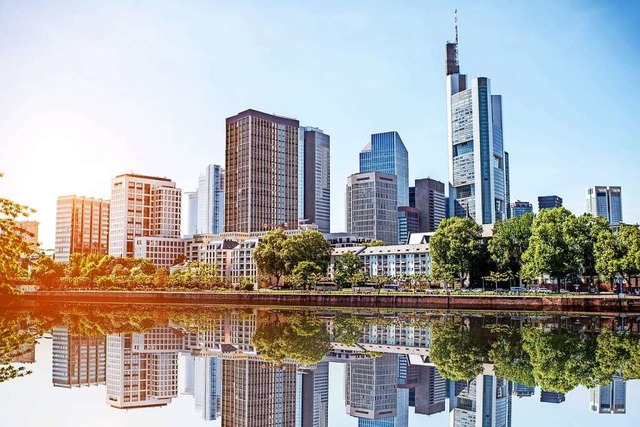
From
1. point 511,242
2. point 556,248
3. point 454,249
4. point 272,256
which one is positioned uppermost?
point 511,242

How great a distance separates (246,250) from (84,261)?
1796 inches

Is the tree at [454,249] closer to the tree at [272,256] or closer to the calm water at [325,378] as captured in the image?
the tree at [272,256]

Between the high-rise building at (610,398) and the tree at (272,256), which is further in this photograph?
the tree at (272,256)

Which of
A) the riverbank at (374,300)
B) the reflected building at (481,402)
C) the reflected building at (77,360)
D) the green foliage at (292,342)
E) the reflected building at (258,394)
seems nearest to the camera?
the reflected building at (481,402)

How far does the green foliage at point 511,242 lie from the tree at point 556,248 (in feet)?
35.9

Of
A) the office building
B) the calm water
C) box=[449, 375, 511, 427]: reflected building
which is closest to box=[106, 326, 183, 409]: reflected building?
the calm water

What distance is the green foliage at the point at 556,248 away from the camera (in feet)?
313

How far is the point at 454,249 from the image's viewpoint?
373 ft

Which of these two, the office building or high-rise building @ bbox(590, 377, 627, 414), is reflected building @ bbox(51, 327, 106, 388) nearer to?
the office building

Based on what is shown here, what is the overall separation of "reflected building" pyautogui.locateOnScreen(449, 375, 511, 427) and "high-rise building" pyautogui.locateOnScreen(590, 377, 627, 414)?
3.34 m

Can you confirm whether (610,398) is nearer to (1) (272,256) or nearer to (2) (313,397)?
(2) (313,397)

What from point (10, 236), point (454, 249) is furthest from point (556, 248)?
point (10, 236)

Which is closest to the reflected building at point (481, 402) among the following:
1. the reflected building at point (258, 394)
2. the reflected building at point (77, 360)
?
the reflected building at point (258, 394)

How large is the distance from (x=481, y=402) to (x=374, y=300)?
7614cm
